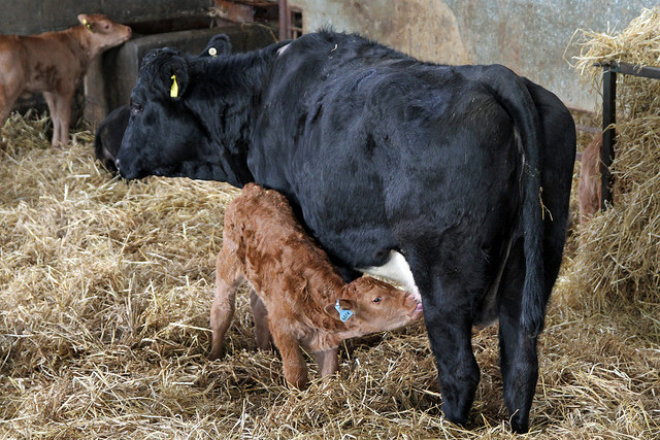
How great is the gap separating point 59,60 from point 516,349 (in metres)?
6.33

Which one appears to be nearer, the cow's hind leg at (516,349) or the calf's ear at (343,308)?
the cow's hind leg at (516,349)

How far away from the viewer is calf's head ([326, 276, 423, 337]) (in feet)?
12.2

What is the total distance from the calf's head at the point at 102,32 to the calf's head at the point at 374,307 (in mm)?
5445

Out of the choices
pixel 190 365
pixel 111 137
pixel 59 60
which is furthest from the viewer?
pixel 59 60

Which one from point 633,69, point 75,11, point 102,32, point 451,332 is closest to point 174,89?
point 451,332

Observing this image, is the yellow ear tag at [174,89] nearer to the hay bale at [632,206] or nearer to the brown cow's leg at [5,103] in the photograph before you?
the hay bale at [632,206]

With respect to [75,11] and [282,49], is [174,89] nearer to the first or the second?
[282,49]

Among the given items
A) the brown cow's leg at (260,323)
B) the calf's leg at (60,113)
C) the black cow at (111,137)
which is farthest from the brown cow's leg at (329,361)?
the calf's leg at (60,113)

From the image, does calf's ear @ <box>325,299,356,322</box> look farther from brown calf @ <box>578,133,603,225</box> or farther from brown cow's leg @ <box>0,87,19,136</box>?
brown cow's leg @ <box>0,87,19,136</box>

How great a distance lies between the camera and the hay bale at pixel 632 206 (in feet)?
15.4

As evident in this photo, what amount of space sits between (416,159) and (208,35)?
5.74 metres

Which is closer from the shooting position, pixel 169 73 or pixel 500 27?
pixel 169 73

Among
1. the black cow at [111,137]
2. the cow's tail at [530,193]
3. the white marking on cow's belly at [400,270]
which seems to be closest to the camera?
the cow's tail at [530,193]

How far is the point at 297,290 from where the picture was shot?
13.1 feet
